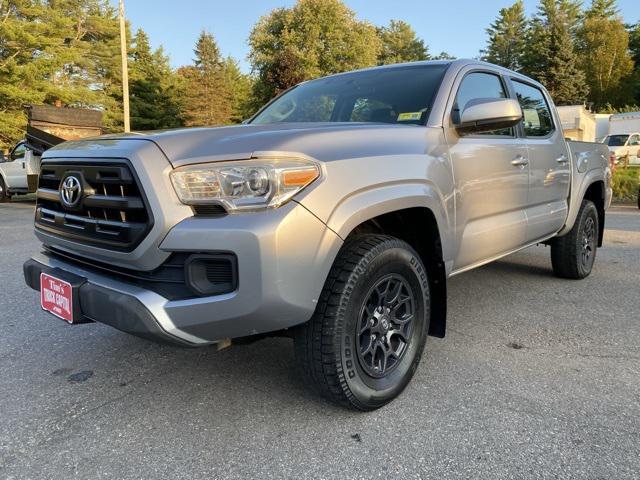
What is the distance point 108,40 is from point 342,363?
4086cm

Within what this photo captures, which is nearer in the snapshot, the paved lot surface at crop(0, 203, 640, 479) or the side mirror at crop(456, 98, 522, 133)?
the paved lot surface at crop(0, 203, 640, 479)

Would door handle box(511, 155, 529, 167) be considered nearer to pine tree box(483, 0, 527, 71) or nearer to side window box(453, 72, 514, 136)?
side window box(453, 72, 514, 136)

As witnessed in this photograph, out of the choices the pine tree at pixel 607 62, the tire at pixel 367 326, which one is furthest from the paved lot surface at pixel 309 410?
the pine tree at pixel 607 62

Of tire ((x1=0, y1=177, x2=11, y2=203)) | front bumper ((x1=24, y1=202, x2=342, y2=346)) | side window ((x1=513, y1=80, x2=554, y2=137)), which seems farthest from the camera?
tire ((x1=0, y1=177, x2=11, y2=203))

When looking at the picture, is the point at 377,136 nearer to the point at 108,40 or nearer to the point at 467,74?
the point at 467,74

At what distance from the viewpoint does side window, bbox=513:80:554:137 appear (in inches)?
154

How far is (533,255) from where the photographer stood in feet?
20.1

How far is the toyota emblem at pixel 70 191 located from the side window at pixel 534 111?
307 cm

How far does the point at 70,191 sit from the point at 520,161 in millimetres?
2807

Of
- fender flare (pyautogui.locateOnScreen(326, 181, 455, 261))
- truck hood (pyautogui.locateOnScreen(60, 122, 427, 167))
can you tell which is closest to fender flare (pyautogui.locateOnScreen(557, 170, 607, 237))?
fender flare (pyautogui.locateOnScreen(326, 181, 455, 261))

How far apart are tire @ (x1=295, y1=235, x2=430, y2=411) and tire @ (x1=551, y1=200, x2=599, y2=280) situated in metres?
2.70

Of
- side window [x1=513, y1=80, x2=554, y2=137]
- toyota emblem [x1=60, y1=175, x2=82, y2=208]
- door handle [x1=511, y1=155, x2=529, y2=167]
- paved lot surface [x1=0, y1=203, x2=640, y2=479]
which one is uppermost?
side window [x1=513, y1=80, x2=554, y2=137]

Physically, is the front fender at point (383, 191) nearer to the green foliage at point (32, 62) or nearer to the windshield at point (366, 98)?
the windshield at point (366, 98)

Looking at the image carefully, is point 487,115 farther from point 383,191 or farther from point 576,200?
point 576,200
